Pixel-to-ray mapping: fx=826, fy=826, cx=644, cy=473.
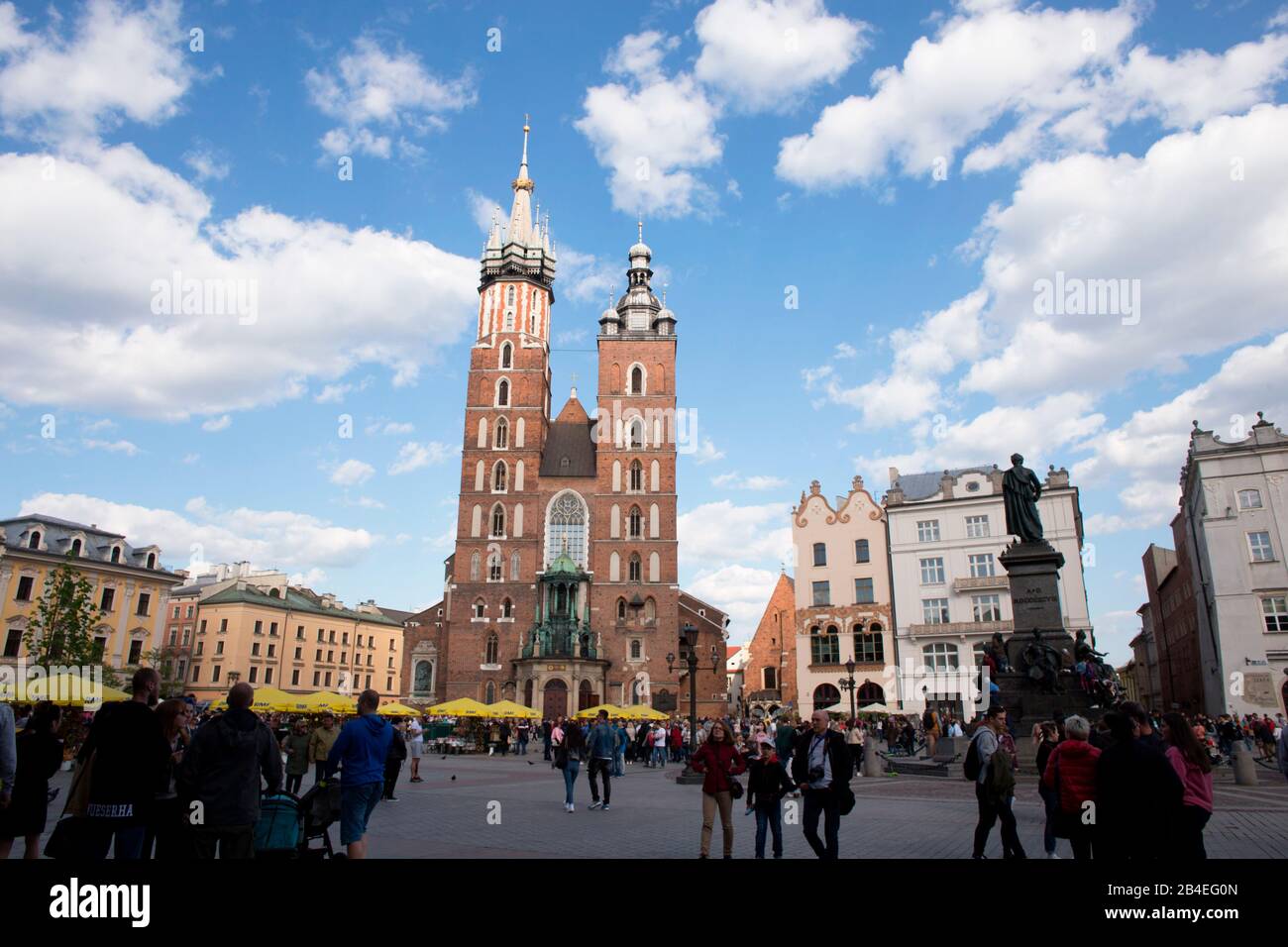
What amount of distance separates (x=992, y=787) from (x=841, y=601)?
42148 millimetres

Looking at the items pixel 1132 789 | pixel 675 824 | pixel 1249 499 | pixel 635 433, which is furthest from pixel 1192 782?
pixel 635 433

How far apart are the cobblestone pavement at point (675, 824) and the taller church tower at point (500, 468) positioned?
118 ft

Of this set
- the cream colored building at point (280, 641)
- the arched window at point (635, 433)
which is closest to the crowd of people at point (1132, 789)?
the arched window at point (635, 433)

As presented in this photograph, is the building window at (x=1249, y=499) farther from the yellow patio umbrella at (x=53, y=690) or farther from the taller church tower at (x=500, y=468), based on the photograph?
the yellow patio umbrella at (x=53, y=690)

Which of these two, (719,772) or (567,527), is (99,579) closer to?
(567,527)

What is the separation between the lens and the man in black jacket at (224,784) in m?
6.05

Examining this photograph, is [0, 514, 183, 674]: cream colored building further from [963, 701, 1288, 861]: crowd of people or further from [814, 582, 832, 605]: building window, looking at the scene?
[963, 701, 1288, 861]: crowd of people

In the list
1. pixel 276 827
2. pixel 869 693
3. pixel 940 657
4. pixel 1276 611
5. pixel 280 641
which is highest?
pixel 280 641

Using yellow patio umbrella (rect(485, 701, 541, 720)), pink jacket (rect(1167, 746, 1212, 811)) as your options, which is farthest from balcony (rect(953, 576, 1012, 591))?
pink jacket (rect(1167, 746, 1212, 811))

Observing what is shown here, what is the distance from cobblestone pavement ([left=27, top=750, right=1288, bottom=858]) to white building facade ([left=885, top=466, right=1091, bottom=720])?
87.2ft

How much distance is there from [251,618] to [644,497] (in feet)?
120

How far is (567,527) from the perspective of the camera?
58281 mm
